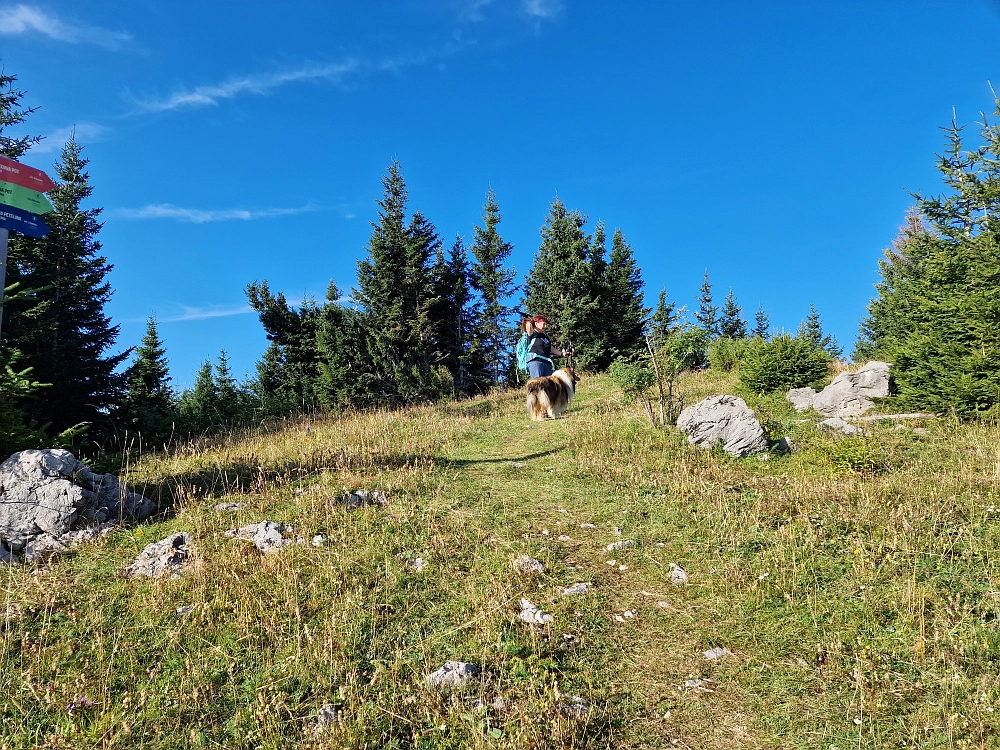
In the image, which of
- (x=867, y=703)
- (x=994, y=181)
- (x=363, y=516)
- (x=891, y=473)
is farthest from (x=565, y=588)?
(x=994, y=181)

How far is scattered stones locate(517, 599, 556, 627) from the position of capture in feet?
15.6

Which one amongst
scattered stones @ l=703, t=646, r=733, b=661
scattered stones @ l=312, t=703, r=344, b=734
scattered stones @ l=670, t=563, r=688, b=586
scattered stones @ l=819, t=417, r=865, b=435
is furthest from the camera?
scattered stones @ l=819, t=417, r=865, b=435

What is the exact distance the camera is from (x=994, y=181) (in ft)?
38.6

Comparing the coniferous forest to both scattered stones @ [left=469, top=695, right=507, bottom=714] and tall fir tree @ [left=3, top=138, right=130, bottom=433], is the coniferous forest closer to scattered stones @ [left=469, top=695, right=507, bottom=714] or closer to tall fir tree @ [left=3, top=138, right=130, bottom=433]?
tall fir tree @ [left=3, top=138, right=130, bottom=433]

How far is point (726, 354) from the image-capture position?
22.0 meters

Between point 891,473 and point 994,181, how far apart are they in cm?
868

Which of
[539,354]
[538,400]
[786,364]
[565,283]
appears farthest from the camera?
[565,283]

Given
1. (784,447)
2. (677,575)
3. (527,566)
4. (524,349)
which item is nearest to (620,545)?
(677,575)

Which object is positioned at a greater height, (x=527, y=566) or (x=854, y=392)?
(x=854, y=392)

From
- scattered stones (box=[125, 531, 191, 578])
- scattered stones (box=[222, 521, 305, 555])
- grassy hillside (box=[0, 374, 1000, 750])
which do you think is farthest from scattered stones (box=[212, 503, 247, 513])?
scattered stones (box=[125, 531, 191, 578])

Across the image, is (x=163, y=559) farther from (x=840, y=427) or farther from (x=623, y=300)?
(x=623, y=300)

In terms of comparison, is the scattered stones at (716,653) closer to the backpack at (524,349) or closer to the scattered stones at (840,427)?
the scattered stones at (840,427)

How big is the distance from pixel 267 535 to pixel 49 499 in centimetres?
288

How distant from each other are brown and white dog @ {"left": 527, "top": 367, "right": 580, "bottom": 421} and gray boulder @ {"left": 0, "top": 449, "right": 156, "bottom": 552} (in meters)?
7.81
